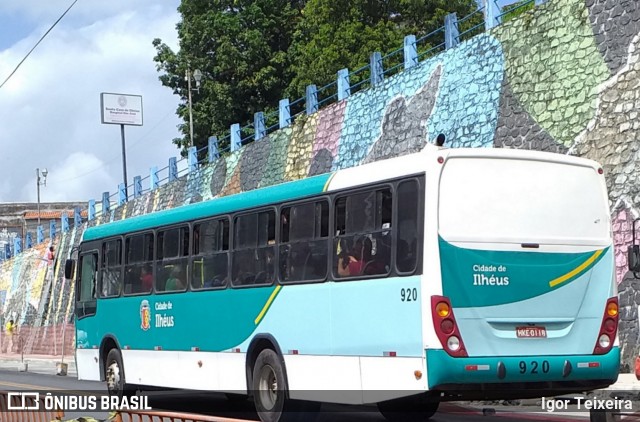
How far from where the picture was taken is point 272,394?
14102 mm

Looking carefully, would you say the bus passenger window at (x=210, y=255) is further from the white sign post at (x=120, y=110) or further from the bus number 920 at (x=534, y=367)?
the white sign post at (x=120, y=110)

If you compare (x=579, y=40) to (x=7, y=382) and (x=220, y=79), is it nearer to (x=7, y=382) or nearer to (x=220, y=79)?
(x=7, y=382)

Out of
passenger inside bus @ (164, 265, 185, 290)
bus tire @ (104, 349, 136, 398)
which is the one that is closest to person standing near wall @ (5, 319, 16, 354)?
bus tire @ (104, 349, 136, 398)

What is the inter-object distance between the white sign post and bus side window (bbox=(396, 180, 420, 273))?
6065 centimetres

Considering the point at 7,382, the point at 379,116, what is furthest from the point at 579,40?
the point at 7,382

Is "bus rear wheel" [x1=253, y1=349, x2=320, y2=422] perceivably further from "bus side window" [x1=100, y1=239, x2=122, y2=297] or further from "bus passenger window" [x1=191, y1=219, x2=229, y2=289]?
"bus side window" [x1=100, y1=239, x2=122, y2=297]

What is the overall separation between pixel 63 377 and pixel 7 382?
401cm

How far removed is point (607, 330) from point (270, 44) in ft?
148

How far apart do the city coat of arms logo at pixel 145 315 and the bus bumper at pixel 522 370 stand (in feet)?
24.3

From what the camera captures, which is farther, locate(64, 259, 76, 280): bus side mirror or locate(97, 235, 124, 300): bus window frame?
locate(64, 259, 76, 280): bus side mirror

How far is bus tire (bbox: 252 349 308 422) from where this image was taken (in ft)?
45.2

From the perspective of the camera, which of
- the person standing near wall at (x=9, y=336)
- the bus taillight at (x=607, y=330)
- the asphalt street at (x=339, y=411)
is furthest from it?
the person standing near wall at (x=9, y=336)

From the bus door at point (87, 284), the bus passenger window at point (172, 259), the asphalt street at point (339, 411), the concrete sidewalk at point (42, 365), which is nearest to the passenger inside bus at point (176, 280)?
the bus passenger window at point (172, 259)

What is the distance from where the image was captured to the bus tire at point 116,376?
18.5m
